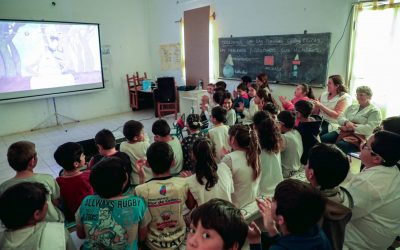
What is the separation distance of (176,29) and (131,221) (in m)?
6.06

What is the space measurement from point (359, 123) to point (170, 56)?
197 inches

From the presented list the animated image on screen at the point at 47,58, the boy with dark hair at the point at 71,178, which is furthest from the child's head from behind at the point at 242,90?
the animated image on screen at the point at 47,58

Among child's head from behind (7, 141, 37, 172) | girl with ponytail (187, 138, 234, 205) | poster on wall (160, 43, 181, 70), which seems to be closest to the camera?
girl with ponytail (187, 138, 234, 205)

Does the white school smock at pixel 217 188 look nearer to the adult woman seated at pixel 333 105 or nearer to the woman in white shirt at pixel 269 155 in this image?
the woman in white shirt at pixel 269 155

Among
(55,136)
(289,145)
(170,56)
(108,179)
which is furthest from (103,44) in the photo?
(108,179)

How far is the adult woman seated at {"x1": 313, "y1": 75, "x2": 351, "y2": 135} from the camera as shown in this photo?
11.5 ft

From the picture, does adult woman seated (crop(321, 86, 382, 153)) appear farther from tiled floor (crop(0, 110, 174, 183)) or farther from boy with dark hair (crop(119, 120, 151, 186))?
tiled floor (crop(0, 110, 174, 183))

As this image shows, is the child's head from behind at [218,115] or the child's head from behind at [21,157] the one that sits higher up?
the child's head from behind at [218,115]

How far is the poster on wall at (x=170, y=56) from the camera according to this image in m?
6.84

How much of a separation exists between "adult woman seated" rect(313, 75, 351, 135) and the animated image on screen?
16.6 ft

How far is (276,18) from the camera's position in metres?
4.68

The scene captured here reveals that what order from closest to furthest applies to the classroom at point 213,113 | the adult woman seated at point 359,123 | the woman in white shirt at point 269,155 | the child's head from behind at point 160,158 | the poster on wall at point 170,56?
the classroom at point 213,113
the child's head from behind at point 160,158
the woman in white shirt at point 269,155
the adult woman seated at point 359,123
the poster on wall at point 170,56

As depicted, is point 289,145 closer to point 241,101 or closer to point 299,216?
point 299,216

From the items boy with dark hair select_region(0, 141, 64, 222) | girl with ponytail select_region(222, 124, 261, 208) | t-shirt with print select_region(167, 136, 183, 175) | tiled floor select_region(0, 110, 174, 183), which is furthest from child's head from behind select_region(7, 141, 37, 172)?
tiled floor select_region(0, 110, 174, 183)
